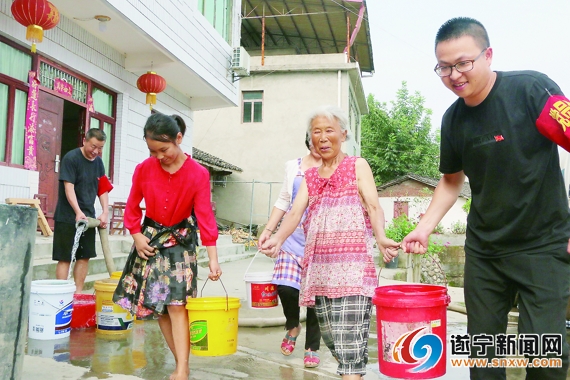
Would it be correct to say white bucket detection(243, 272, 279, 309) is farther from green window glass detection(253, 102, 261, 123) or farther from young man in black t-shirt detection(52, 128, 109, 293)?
green window glass detection(253, 102, 261, 123)

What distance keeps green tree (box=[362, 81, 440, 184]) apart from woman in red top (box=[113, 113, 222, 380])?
33.3 meters

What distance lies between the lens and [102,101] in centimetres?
1015

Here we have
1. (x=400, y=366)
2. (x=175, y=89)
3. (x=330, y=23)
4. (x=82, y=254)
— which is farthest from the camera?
(x=330, y=23)

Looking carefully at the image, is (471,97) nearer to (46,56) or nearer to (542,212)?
(542,212)

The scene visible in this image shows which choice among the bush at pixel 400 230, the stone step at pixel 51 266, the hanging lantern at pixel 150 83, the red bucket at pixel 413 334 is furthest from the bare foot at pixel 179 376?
the bush at pixel 400 230

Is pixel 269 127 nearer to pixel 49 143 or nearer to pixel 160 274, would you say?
pixel 49 143

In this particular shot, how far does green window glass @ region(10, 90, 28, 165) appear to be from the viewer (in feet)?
26.1

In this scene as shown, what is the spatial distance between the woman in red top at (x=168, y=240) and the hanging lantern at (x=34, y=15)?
4245mm

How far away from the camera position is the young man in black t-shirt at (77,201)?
18.8ft

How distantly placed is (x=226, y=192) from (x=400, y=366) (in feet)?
64.2

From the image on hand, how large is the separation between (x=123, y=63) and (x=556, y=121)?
958 cm

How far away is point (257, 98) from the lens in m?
22.2

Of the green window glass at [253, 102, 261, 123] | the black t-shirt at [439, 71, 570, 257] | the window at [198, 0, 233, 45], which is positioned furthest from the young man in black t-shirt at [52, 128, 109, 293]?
the green window glass at [253, 102, 261, 123]

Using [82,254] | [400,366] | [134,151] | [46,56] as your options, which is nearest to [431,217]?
[400,366]
